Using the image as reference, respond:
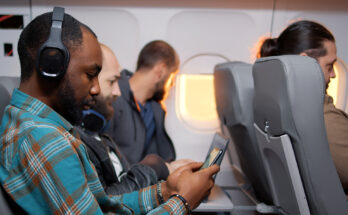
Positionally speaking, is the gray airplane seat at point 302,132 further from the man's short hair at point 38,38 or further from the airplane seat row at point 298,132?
the man's short hair at point 38,38

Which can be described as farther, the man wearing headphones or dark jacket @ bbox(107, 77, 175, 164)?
dark jacket @ bbox(107, 77, 175, 164)

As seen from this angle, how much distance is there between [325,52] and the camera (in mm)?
1709

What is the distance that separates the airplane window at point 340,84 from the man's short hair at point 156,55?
1333 mm

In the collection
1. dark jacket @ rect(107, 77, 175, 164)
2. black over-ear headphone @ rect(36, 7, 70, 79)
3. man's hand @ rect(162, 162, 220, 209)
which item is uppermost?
black over-ear headphone @ rect(36, 7, 70, 79)

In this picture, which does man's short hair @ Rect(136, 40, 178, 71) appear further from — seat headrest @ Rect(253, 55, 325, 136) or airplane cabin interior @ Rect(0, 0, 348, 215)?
seat headrest @ Rect(253, 55, 325, 136)

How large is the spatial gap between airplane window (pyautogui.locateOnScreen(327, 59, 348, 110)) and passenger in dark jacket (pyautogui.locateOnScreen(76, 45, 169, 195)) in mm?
1637

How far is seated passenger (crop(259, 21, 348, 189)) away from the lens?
1.41m

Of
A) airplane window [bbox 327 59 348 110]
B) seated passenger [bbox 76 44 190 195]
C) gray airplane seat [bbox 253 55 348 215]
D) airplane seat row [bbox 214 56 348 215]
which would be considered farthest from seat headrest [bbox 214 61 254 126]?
airplane window [bbox 327 59 348 110]

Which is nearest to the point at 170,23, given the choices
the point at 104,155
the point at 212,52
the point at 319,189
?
the point at 212,52

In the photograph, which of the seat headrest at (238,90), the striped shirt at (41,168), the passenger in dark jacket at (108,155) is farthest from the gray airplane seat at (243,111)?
the striped shirt at (41,168)

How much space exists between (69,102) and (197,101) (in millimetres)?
1851

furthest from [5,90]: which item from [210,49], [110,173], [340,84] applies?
[340,84]

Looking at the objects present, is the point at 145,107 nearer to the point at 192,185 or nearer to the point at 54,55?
the point at 192,185

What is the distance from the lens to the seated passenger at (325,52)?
1406mm
